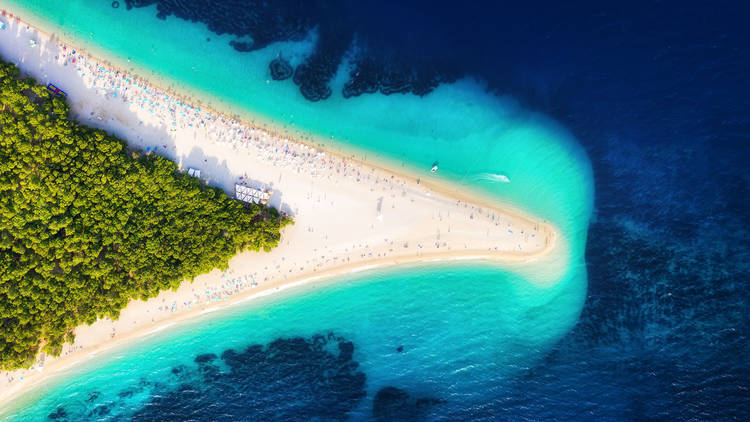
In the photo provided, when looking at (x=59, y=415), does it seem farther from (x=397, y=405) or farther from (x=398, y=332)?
(x=398, y=332)

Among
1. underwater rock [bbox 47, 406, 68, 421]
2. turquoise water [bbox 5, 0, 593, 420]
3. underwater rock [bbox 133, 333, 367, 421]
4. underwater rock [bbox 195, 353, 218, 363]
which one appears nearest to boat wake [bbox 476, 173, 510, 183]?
turquoise water [bbox 5, 0, 593, 420]

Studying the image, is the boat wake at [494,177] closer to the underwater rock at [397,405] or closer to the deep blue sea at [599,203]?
the deep blue sea at [599,203]

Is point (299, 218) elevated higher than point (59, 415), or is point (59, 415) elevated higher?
point (299, 218)

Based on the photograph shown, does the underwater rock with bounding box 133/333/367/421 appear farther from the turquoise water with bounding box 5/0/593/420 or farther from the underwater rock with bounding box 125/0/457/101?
the underwater rock with bounding box 125/0/457/101

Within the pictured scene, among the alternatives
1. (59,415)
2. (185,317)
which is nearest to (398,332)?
(185,317)

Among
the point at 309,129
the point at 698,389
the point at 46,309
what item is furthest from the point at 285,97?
the point at 698,389

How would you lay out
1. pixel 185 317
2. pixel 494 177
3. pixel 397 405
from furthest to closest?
pixel 397 405
pixel 494 177
pixel 185 317

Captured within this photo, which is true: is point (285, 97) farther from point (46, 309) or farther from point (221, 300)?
point (46, 309)
